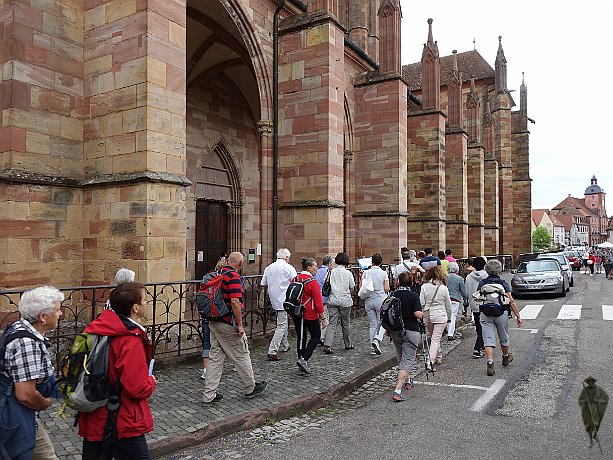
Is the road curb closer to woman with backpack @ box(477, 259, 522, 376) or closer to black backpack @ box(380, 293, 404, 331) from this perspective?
black backpack @ box(380, 293, 404, 331)

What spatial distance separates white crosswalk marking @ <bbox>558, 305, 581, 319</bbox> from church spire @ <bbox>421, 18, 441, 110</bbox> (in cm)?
931

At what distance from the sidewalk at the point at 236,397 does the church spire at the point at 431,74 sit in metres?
13.9

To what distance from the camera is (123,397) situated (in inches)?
106

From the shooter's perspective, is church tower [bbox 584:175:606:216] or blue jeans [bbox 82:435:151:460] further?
church tower [bbox 584:175:606:216]

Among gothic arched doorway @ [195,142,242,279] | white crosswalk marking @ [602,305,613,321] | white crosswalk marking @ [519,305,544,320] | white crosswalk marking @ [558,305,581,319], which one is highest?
gothic arched doorway @ [195,142,242,279]

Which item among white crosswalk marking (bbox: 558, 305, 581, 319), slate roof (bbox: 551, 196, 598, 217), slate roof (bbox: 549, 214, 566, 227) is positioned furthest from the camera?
slate roof (bbox: 551, 196, 598, 217)

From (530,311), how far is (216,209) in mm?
9883

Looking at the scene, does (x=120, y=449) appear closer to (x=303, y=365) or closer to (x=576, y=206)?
(x=303, y=365)

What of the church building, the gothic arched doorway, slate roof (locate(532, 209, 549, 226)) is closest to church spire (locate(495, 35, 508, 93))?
the church building

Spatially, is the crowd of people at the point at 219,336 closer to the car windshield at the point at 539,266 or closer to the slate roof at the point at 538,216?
the car windshield at the point at 539,266

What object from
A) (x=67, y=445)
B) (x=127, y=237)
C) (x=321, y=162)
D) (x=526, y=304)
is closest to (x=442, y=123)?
(x=526, y=304)

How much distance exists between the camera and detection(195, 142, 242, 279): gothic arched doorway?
14562 mm

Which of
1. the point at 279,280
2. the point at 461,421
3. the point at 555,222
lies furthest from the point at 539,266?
the point at 555,222

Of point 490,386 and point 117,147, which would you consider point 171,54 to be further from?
point 490,386
